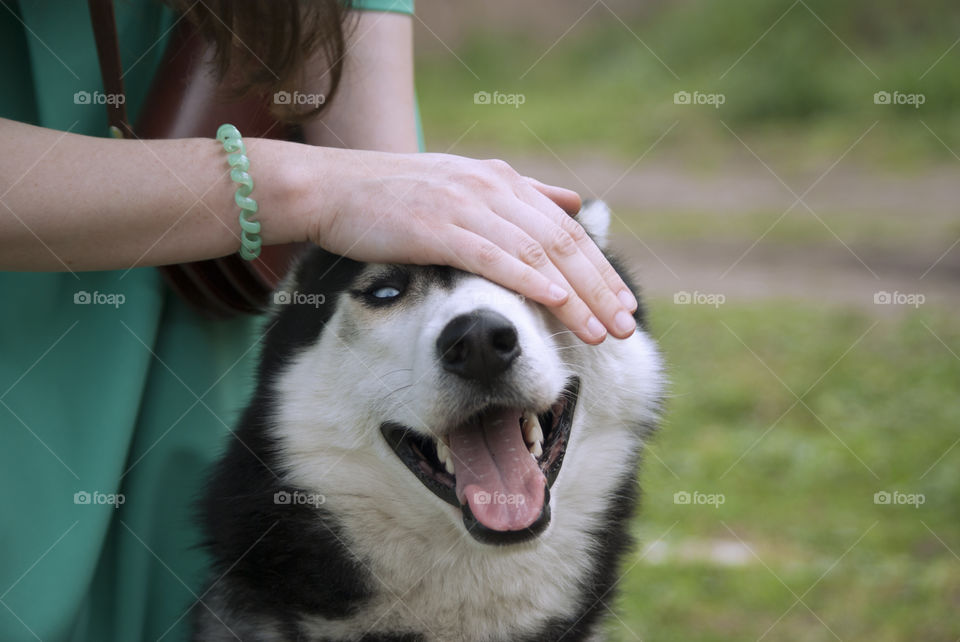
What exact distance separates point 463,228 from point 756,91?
8.75 m

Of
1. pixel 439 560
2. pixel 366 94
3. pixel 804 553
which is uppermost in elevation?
pixel 366 94

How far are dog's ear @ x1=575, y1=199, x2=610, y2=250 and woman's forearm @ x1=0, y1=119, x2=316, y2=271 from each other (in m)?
0.84

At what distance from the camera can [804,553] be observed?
3.67m

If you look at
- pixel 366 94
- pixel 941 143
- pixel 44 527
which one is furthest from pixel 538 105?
pixel 44 527

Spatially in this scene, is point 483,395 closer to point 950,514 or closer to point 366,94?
point 366,94

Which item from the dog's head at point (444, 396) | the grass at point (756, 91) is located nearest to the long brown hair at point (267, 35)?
the dog's head at point (444, 396)

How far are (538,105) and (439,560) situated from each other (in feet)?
34.0

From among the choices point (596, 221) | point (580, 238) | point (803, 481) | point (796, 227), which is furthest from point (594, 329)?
point (796, 227)

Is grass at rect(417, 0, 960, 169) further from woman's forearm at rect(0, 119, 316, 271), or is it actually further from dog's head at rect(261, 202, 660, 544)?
woman's forearm at rect(0, 119, 316, 271)

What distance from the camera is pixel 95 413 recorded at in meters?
1.96

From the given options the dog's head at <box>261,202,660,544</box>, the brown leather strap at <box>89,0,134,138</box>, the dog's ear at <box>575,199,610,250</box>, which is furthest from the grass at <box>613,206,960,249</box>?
the brown leather strap at <box>89,0,134,138</box>

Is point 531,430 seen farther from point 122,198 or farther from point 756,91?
point 756,91

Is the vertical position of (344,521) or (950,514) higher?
(344,521)

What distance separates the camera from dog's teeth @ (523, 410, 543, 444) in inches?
76.9
